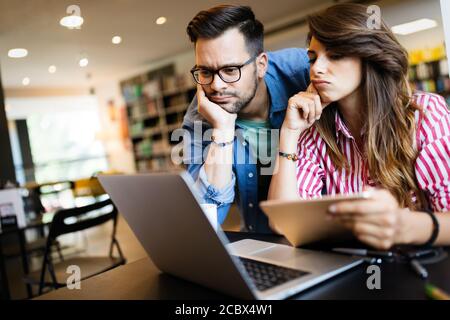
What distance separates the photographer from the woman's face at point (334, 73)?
3.45ft

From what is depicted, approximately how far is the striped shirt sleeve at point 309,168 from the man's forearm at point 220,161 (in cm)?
22

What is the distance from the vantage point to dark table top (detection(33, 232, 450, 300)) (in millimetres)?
602

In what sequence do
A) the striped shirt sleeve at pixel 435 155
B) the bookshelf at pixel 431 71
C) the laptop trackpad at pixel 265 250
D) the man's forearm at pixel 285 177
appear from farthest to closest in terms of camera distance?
the bookshelf at pixel 431 71
the man's forearm at pixel 285 177
the striped shirt sleeve at pixel 435 155
the laptop trackpad at pixel 265 250

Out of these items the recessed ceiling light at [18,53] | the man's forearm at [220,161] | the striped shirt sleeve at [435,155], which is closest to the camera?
the striped shirt sleeve at [435,155]

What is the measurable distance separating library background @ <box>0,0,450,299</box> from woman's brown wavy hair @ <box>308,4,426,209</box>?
1.43 ft

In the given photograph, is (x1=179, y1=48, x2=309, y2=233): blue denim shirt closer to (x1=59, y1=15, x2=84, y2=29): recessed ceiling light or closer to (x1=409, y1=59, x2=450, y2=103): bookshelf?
(x1=59, y1=15, x2=84, y2=29): recessed ceiling light

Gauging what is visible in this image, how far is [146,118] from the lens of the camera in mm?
7074

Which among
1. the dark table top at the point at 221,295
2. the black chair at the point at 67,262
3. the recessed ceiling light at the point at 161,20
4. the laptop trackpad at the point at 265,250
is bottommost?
the black chair at the point at 67,262

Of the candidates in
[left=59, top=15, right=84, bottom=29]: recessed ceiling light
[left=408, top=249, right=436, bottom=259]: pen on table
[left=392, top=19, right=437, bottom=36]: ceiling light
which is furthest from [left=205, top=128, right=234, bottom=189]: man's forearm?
[left=392, top=19, right=437, bottom=36]: ceiling light

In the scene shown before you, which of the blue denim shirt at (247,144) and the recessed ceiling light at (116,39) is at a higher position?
the recessed ceiling light at (116,39)

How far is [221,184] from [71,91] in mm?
7982

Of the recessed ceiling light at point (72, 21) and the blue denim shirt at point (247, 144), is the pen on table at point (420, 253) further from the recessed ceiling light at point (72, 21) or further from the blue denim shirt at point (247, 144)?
the recessed ceiling light at point (72, 21)

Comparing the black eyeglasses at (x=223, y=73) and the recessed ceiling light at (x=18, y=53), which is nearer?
the black eyeglasses at (x=223, y=73)

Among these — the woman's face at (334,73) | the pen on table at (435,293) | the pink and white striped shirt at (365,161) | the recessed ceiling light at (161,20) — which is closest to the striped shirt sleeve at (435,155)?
the pink and white striped shirt at (365,161)
